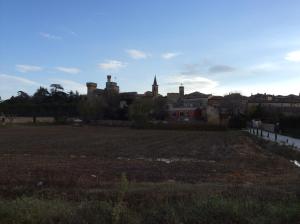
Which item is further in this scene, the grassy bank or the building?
the building

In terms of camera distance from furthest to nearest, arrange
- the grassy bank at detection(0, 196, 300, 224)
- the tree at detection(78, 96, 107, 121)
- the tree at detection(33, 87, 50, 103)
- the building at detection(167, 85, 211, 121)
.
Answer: the tree at detection(33, 87, 50, 103), the building at detection(167, 85, 211, 121), the tree at detection(78, 96, 107, 121), the grassy bank at detection(0, 196, 300, 224)

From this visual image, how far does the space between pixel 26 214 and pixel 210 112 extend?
318 feet

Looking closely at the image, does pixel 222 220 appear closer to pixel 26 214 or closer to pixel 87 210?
pixel 87 210

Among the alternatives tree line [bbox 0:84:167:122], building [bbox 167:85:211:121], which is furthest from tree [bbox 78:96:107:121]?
building [bbox 167:85:211:121]

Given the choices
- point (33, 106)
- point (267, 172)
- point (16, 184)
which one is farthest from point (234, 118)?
point (16, 184)

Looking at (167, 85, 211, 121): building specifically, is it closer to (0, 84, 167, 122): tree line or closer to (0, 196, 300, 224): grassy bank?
(0, 84, 167, 122): tree line

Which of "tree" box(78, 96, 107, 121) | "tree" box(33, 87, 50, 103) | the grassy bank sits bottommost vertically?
the grassy bank

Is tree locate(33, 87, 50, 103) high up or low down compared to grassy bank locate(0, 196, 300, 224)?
up

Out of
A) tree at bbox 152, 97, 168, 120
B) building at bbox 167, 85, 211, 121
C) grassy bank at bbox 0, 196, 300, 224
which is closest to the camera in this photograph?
grassy bank at bbox 0, 196, 300, 224

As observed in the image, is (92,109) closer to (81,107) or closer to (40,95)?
(81,107)

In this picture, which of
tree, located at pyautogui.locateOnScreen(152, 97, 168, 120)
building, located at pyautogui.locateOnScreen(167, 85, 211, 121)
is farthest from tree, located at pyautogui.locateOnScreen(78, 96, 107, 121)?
building, located at pyautogui.locateOnScreen(167, 85, 211, 121)

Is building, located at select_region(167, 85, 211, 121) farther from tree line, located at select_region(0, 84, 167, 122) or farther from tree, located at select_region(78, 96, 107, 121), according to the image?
tree, located at select_region(78, 96, 107, 121)

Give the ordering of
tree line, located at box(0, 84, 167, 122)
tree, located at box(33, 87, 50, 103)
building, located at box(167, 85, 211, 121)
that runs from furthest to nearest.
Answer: tree, located at box(33, 87, 50, 103)
building, located at box(167, 85, 211, 121)
tree line, located at box(0, 84, 167, 122)

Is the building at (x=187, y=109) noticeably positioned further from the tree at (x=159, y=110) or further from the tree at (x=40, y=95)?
the tree at (x=40, y=95)
